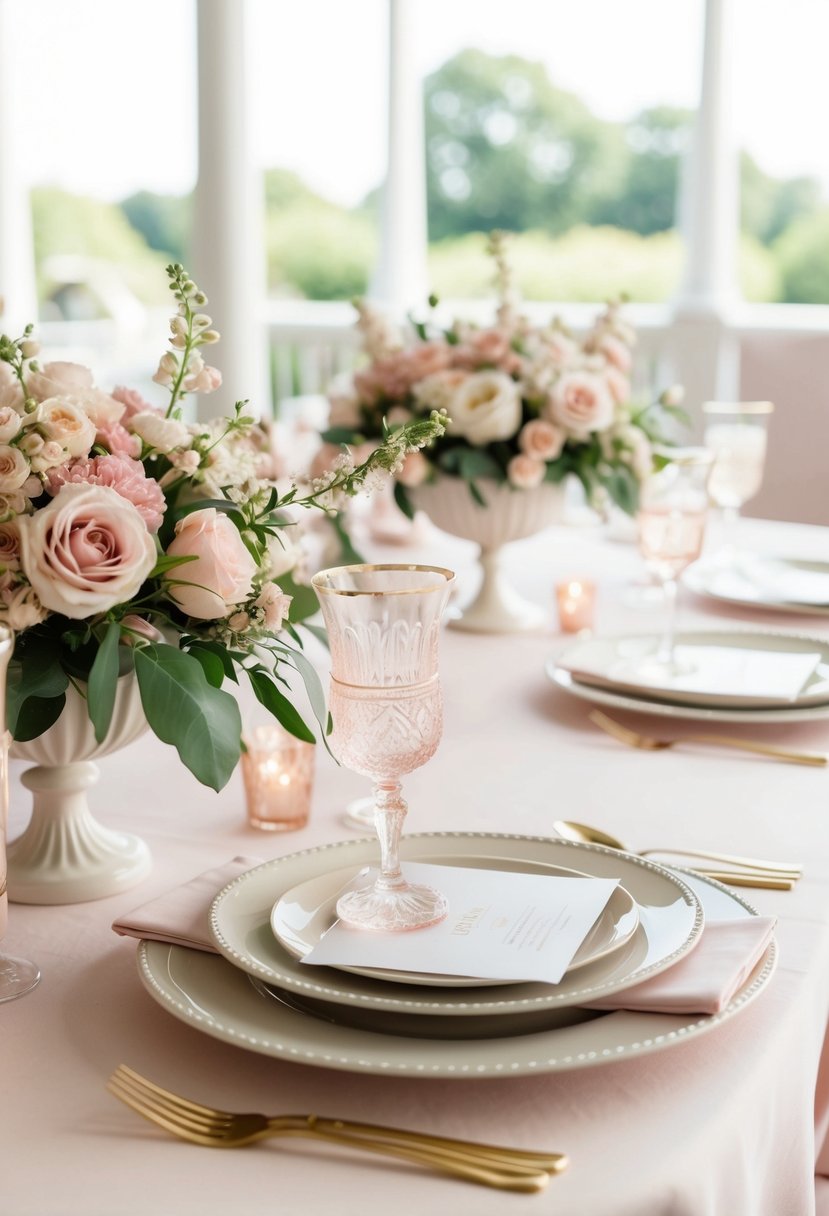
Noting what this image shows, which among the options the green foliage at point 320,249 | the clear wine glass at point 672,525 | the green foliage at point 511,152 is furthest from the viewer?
the green foliage at point 511,152

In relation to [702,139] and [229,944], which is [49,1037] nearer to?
[229,944]

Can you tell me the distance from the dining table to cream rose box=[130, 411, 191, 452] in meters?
0.30

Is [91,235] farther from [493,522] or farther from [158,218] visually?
[493,522]

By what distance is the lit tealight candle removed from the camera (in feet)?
5.46

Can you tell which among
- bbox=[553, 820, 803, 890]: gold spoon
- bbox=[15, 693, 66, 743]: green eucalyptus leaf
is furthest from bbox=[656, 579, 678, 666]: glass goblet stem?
bbox=[15, 693, 66, 743]: green eucalyptus leaf

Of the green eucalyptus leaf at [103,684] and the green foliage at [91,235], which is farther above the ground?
the green foliage at [91,235]

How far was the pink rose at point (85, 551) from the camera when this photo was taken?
0.83 metres

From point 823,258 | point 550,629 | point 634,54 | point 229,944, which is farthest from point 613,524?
point 634,54

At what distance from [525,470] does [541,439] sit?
4 centimetres

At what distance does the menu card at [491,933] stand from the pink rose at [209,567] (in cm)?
20

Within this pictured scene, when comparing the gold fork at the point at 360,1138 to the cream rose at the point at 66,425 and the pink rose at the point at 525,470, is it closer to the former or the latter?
the cream rose at the point at 66,425

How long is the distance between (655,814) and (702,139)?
383cm

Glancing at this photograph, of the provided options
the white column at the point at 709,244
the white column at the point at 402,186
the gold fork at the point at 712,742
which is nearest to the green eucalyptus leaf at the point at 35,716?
the gold fork at the point at 712,742

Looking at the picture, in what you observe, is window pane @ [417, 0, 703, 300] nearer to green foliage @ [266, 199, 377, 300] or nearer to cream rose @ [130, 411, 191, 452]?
green foliage @ [266, 199, 377, 300]
